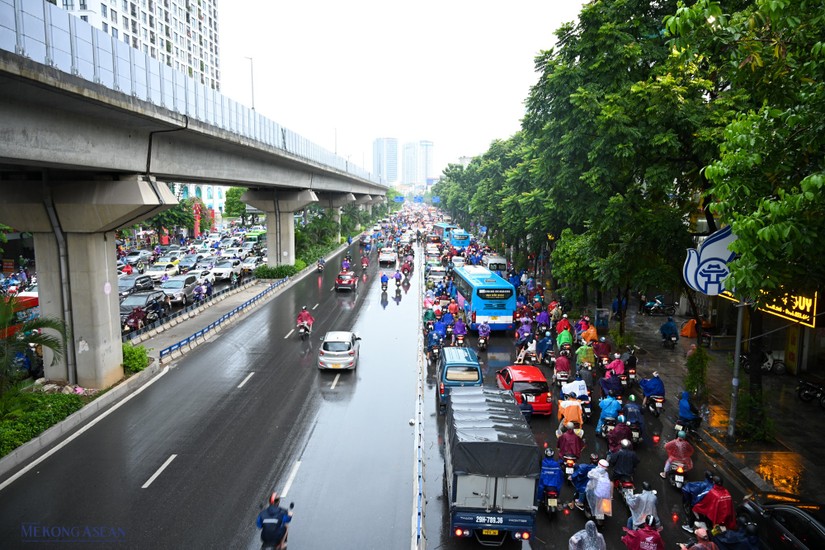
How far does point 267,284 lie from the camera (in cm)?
4206

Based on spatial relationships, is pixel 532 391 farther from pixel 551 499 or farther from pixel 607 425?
pixel 551 499

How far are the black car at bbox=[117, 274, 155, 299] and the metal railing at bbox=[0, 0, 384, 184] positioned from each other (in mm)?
12507

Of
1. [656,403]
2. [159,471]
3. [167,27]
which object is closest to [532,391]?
[656,403]

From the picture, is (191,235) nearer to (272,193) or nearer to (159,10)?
(159,10)

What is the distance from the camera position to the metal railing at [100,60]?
1240cm

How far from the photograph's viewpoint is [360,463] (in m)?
13.5

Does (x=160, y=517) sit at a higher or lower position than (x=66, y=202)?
lower

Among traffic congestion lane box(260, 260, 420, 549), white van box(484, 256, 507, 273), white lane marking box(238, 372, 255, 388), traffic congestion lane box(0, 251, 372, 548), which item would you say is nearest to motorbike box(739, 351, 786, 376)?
traffic congestion lane box(260, 260, 420, 549)

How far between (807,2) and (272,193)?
1613 inches

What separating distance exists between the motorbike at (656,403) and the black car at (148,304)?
75.7 ft

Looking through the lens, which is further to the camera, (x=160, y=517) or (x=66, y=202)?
(x=66, y=202)

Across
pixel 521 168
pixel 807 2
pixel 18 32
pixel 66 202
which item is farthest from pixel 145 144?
pixel 521 168

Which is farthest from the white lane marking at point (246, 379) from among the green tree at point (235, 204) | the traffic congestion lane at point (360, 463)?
the green tree at point (235, 204)

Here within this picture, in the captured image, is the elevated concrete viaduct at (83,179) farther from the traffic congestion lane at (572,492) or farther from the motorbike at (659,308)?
the motorbike at (659,308)
